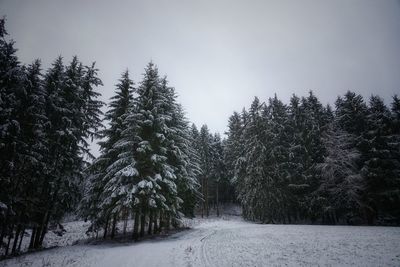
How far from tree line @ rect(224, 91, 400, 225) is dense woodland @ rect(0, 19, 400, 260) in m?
0.14

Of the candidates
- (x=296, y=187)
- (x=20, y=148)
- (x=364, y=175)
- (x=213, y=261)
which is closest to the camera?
(x=213, y=261)

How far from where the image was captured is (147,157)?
18125 millimetres

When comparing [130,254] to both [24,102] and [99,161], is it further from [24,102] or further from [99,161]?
[24,102]

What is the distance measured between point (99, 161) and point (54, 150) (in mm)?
3512

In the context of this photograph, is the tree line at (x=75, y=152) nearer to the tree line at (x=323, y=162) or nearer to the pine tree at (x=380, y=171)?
the tree line at (x=323, y=162)

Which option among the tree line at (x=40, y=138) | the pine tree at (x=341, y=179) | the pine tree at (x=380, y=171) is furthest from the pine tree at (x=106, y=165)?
the pine tree at (x=380, y=171)

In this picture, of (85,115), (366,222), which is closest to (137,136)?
(85,115)

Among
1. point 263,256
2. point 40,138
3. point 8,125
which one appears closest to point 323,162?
point 263,256

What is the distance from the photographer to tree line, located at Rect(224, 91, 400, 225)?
74.7 feet

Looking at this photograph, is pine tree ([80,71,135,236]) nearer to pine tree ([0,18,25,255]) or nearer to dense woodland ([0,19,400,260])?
dense woodland ([0,19,400,260])

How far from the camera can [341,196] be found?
24219mm

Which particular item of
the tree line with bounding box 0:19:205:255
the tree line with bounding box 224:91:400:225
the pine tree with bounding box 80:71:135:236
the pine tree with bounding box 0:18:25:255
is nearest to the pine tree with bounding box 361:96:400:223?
the tree line with bounding box 224:91:400:225

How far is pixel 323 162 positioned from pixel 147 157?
22544mm

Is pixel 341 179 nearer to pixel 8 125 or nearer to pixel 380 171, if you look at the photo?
pixel 380 171
